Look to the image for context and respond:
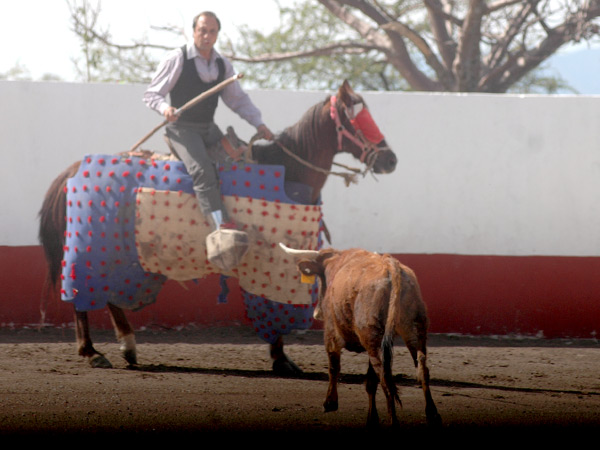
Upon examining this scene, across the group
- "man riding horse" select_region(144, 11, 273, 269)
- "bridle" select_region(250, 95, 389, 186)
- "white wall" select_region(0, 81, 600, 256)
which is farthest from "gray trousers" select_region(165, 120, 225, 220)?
"white wall" select_region(0, 81, 600, 256)

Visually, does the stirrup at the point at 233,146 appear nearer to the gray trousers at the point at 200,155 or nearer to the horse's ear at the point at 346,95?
the gray trousers at the point at 200,155

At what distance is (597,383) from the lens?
5559 millimetres

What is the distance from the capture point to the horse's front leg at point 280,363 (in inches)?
229

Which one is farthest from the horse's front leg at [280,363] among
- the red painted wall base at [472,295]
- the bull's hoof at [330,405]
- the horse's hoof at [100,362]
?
the red painted wall base at [472,295]

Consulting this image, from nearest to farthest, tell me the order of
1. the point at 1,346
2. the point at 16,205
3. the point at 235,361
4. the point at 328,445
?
the point at 328,445 < the point at 235,361 < the point at 1,346 < the point at 16,205

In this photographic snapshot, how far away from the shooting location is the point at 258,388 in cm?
511

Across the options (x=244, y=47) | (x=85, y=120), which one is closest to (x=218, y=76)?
(x=85, y=120)

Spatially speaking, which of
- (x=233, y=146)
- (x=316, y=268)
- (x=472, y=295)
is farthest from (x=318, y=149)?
(x=472, y=295)

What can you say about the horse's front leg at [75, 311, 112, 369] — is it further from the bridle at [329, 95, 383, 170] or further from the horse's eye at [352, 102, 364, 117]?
the horse's eye at [352, 102, 364, 117]

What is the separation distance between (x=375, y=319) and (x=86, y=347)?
2667 mm

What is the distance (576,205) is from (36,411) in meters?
5.06

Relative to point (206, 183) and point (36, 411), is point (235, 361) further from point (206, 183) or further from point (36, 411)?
point (36, 411)

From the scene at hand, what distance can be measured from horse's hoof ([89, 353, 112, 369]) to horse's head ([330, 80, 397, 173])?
6.69 ft

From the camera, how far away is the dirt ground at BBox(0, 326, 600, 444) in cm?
406
